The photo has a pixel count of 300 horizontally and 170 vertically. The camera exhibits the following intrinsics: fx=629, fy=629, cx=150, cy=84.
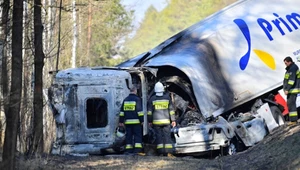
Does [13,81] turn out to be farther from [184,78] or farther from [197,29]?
[197,29]

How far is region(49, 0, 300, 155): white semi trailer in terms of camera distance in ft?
40.3

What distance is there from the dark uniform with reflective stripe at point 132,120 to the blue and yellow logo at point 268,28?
2.94 m

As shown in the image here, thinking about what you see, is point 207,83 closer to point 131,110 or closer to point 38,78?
point 131,110

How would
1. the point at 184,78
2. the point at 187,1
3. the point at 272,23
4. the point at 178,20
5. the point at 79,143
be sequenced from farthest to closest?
the point at 178,20 → the point at 187,1 → the point at 272,23 → the point at 184,78 → the point at 79,143

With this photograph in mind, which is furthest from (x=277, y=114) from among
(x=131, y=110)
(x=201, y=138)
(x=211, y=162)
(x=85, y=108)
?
(x=85, y=108)

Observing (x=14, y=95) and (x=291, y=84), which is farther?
(x=291, y=84)

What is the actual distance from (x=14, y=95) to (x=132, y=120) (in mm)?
4582

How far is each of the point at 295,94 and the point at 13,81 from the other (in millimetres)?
6850

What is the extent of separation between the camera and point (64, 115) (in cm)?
1223

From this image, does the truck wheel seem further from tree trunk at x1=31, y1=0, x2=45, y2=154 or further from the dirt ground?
tree trunk at x1=31, y1=0, x2=45, y2=154

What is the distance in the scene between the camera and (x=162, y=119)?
12.1 m

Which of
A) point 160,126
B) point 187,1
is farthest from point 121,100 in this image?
point 187,1

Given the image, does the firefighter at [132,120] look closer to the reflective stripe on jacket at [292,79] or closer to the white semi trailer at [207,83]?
the white semi trailer at [207,83]

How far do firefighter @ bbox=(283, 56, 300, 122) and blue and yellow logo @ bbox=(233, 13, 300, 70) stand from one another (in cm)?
105
